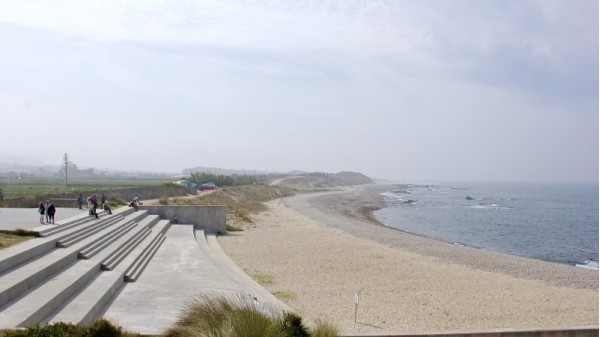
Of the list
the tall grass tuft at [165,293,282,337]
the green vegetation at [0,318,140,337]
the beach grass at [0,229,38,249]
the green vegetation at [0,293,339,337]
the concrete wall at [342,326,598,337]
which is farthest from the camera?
the beach grass at [0,229,38,249]

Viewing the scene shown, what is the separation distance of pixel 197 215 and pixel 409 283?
45.6 ft

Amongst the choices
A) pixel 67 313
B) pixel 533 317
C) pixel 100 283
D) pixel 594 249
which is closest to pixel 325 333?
pixel 67 313

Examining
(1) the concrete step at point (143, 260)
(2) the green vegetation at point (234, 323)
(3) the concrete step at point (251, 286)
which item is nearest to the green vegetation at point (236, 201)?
(1) the concrete step at point (143, 260)

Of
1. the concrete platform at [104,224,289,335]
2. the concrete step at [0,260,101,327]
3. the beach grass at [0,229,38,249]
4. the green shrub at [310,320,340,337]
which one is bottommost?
the concrete platform at [104,224,289,335]

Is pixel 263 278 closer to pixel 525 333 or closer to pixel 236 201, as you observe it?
pixel 525 333

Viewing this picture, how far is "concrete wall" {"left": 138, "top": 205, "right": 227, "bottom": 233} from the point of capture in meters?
27.1

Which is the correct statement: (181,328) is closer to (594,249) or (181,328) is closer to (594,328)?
(594,328)

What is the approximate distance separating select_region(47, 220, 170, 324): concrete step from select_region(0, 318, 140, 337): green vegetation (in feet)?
5.54

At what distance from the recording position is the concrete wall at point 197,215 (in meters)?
27.1

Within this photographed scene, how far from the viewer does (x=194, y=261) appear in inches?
642

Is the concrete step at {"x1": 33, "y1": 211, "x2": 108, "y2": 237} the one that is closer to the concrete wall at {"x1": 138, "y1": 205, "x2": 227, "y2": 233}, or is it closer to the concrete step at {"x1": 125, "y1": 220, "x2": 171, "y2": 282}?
the concrete step at {"x1": 125, "y1": 220, "x2": 171, "y2": 282}

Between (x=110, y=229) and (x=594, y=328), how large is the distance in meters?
14.2

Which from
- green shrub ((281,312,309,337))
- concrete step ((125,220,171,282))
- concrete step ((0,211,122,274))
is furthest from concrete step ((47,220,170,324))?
green shrub ((281,312,309,337))

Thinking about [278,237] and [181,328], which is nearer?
[181,328]
